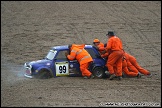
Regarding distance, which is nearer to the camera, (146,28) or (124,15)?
(146,28)

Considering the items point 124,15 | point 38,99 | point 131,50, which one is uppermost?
point 124,15

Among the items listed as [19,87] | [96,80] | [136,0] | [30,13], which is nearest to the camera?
[19,87]

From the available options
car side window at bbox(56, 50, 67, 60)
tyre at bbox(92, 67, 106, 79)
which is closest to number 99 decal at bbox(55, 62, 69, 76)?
car side window at bbox(56, 50, 67, 60)

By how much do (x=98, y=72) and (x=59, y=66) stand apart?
1.67 meters

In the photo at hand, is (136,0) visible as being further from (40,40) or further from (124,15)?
(40,40)

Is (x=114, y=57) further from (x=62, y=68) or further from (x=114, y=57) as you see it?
(x=62, y=68)

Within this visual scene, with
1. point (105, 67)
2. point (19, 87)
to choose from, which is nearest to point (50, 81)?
point (19, 87)

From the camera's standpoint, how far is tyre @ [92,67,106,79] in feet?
56.5

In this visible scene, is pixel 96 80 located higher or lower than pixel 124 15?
lower

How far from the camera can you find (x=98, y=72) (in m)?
17.3

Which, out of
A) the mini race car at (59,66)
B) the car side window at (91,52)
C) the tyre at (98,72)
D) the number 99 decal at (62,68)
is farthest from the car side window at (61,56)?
the tyre at (98,72)

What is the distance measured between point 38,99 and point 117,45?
5129 millimetres

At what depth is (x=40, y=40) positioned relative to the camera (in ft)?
85.3

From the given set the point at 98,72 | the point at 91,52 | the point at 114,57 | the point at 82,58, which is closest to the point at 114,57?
the point at 114,57
